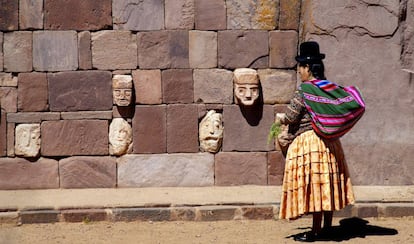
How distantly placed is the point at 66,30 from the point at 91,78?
0.66m

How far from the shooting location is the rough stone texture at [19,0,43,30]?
389 inches

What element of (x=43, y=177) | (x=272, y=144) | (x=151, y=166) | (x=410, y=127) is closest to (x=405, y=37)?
(x=410, y=127)

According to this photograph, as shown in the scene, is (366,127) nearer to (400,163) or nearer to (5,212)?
(400,163)

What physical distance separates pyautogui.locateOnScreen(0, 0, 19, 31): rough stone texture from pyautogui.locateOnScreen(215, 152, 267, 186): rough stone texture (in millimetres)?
2959

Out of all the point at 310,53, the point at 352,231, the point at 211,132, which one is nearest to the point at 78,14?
the point at 211,132

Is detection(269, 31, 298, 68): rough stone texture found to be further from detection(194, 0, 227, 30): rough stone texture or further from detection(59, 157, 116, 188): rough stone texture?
detection(59, 157, 116, 188): rough stone texture

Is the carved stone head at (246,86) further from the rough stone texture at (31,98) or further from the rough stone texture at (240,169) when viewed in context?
the rough stone texture at (31,98)

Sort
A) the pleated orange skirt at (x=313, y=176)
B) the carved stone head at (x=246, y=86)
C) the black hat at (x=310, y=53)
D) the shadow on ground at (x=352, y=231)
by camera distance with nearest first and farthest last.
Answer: the pleated orange skirt at (x=313, y=176)
the black hat at (x=310, y=53)
the shadow on ground at (x=352, y=231)
the carved stone head at (x=246, y=86)

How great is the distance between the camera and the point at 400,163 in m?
9.73

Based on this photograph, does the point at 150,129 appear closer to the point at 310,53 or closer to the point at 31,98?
the point at 31,98

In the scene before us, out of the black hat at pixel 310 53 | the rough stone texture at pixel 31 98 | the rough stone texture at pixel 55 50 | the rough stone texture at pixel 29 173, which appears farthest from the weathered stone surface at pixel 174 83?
the black hat at pixel 310 53

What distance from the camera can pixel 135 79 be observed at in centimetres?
995

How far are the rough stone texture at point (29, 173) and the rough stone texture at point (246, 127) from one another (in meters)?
2.13

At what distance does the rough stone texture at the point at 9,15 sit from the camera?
9.88 meters
